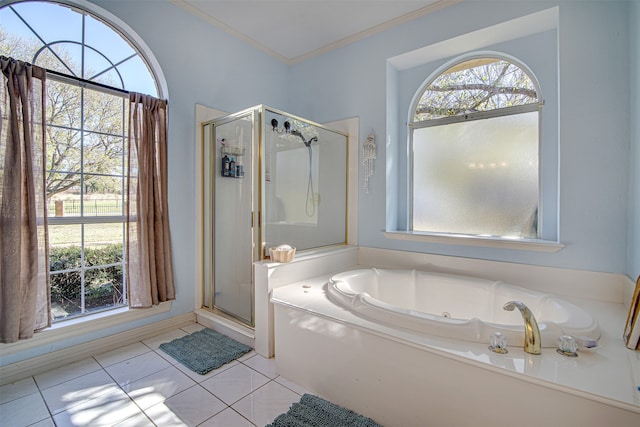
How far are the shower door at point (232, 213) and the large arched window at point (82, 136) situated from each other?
2.22ft

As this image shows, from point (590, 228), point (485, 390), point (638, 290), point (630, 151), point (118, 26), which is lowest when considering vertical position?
point (485, 390)

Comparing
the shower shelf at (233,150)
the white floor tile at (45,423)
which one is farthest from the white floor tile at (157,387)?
the shower shelf at (233,150)

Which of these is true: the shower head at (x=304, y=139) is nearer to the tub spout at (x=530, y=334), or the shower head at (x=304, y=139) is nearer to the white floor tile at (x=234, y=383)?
the white floor tile at (x=234, y=383)

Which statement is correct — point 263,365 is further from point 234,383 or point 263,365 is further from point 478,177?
point 478,177

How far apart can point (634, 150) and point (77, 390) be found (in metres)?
3.60

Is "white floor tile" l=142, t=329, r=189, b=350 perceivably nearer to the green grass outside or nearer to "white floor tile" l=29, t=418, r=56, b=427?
"white floor tile" l=29, t=418, r=56, b=427

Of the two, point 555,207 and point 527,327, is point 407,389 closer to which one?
point 527,327

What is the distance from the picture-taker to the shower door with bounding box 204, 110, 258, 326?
2.31 metres

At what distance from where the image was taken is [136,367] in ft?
6.38

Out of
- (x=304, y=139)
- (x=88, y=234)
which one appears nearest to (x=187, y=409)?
(x=88, y=234)

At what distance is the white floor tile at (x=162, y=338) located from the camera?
2.24 metres

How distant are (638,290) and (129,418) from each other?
2.54m

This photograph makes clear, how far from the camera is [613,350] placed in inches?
48.8

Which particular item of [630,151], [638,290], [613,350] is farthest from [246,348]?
[630,151]
